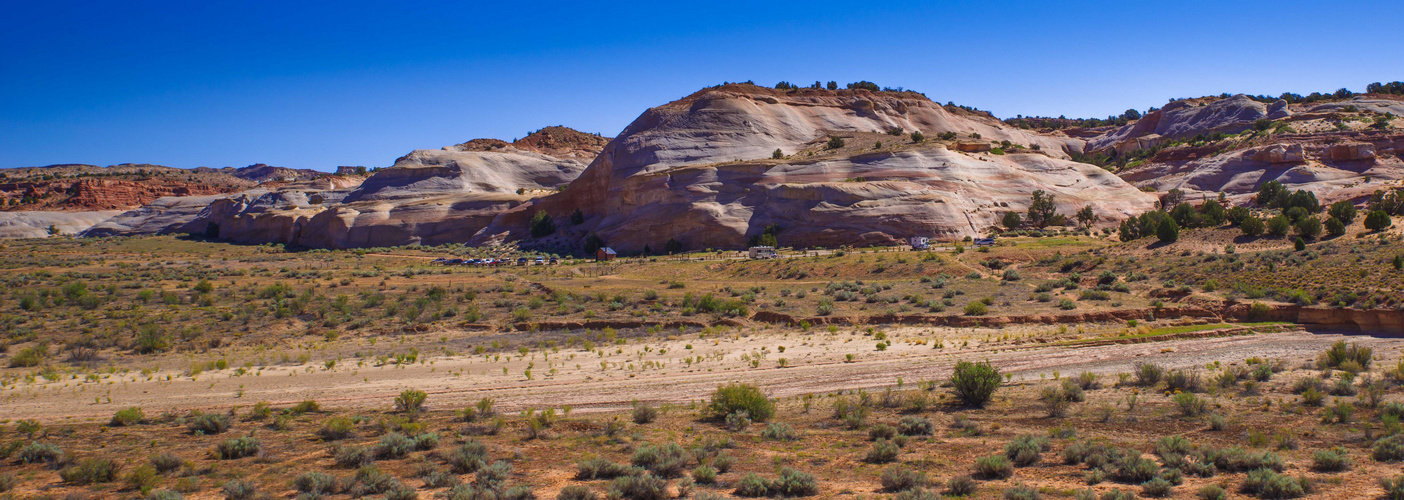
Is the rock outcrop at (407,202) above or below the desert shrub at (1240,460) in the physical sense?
above

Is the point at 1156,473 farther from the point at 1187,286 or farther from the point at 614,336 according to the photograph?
the point at 1187,286

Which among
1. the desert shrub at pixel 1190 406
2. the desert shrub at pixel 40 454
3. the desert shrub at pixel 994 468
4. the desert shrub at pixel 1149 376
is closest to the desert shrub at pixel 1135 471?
the desert shrub at pixel 994 468

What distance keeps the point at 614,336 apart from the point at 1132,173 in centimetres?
6954

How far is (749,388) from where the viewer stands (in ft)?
46.9

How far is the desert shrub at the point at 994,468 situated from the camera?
9.74 metres

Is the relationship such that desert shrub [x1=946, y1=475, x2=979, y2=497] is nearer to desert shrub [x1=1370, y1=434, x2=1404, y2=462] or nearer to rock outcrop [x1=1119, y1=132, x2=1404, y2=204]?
desert shrub [x1=1370, y1=434, x2=1404, y2=462]

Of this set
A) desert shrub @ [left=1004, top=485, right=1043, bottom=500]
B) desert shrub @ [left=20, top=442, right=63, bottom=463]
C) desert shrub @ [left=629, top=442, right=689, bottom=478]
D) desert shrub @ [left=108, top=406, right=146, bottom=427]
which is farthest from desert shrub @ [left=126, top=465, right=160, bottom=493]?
desert shrub @ [left=1004, top=485, right=1043, bottom=500]

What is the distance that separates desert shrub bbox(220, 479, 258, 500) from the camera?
9.19 meters

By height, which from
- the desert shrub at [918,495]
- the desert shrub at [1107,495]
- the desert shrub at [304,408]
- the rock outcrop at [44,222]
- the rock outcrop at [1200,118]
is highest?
the rock outcrop at [1200,118]

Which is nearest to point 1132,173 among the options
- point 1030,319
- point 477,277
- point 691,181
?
point 691,181

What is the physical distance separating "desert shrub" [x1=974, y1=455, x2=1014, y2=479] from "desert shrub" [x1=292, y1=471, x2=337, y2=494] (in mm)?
8310

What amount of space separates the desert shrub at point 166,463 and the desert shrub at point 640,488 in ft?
21.0

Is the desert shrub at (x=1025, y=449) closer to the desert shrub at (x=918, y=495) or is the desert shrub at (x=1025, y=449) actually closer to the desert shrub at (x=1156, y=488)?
the desert shrub at (x=1156, y=488)

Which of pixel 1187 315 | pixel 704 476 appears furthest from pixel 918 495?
pixel 1187 315
